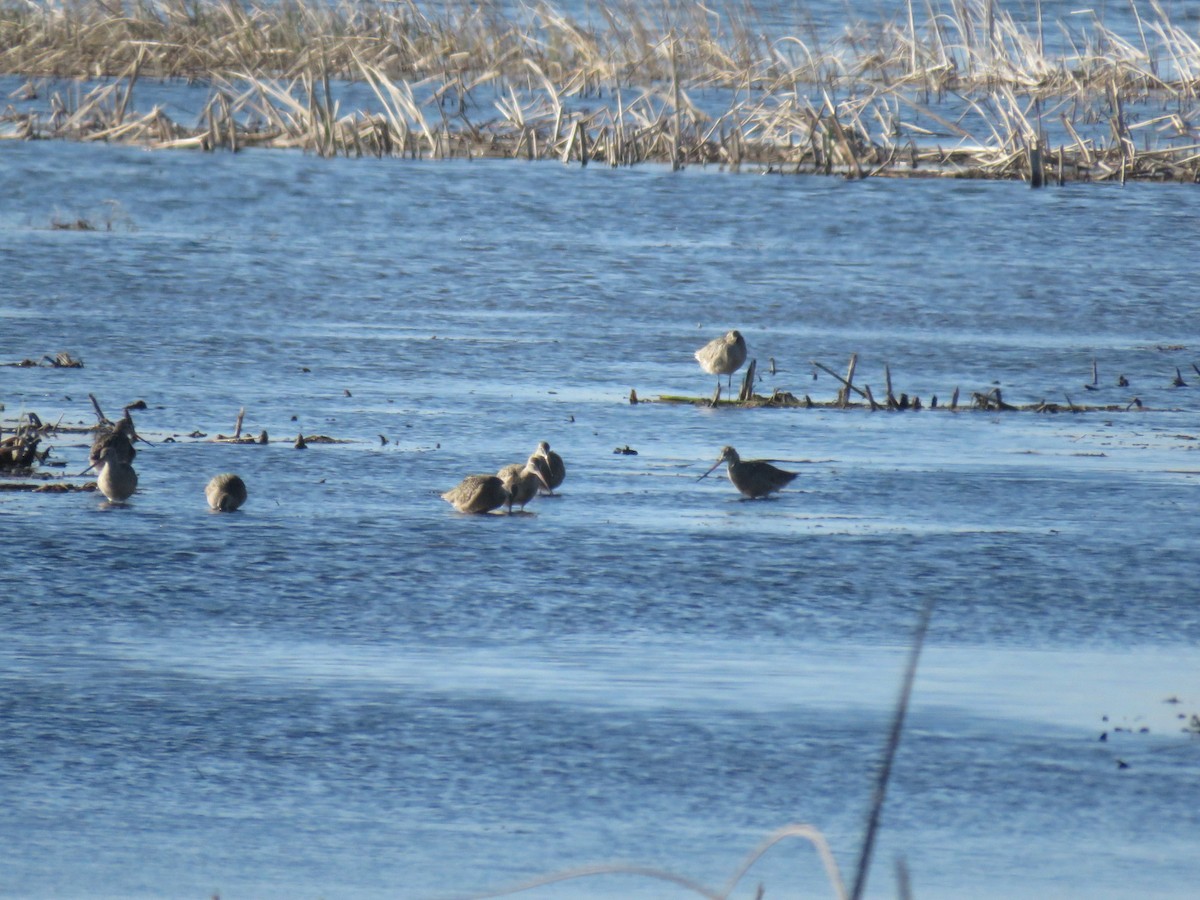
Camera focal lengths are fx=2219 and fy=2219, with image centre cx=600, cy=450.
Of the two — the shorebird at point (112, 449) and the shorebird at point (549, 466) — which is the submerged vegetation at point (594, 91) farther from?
the shorebird at point (112, 449)

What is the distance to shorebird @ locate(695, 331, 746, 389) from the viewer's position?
1152 cm

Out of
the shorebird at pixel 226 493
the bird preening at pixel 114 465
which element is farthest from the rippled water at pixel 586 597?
the bird preening at pixel 114 465

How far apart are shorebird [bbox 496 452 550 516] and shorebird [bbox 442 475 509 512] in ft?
0.12

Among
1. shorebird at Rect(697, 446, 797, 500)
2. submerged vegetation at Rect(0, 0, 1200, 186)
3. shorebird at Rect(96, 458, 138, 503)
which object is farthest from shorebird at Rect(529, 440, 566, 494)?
submerged vegetation at Rect(0, 0, 1200, 186)

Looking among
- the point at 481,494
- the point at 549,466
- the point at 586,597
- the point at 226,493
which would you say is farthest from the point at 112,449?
the point at 586,597

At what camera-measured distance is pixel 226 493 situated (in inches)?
317

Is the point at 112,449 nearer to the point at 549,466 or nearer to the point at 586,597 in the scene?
the point at 549,466

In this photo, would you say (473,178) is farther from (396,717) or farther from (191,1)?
(396,717)

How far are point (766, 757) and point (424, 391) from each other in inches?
235

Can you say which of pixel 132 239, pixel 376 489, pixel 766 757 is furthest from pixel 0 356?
pixel 766 757

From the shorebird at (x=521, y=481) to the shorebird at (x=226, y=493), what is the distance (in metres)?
0.97

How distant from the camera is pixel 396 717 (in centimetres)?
571

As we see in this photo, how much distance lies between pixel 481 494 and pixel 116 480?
1.35 metres

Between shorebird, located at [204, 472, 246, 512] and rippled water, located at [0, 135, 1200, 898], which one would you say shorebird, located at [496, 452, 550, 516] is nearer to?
rippled water, located at [0, 135, 1200, 898]
